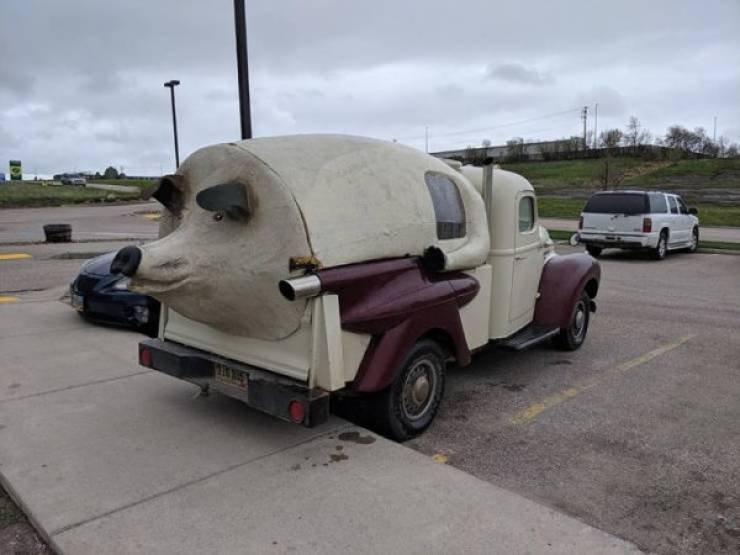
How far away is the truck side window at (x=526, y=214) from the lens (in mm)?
5723

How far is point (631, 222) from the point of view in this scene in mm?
15500

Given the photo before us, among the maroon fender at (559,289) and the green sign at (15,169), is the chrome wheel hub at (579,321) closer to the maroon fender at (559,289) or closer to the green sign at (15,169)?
the maroon fender at (559,289)

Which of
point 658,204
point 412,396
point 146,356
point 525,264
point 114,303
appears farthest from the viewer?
point 658,204

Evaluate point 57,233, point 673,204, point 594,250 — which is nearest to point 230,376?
point 594,250

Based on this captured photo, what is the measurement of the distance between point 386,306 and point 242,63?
5062mm

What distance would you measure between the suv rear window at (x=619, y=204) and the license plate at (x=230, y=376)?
1376cm

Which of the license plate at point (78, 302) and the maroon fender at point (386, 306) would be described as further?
the license plate at point (78, 302)

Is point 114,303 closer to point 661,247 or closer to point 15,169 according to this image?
point 661,247

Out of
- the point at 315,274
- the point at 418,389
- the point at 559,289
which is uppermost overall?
the point at 315,274

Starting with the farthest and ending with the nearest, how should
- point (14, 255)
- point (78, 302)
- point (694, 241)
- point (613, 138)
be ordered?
1. point (613, 138)
2. point (694, 241)
3. point (14, 255)
4. point (78, 302)

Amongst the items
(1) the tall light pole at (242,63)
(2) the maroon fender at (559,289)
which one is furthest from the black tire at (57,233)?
(2) the maroon fender at (559,289)

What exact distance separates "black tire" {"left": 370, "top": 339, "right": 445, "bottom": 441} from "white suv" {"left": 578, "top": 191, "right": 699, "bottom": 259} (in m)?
12.5

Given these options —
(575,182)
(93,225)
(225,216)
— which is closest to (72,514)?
(225,216)

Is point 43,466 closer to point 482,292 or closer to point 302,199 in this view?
point 302,199
